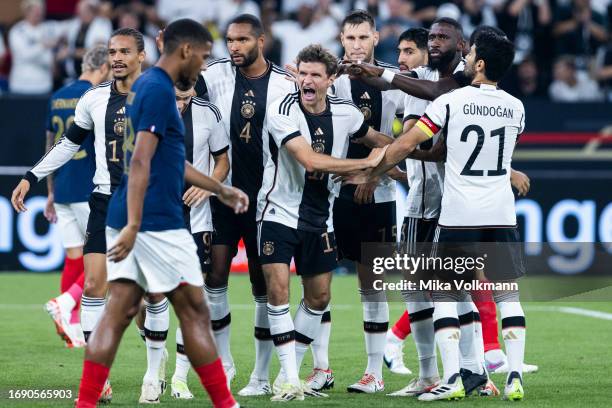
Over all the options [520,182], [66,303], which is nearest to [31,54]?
[66,303]

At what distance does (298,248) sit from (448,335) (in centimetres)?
118

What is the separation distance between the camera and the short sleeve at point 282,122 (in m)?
8.11

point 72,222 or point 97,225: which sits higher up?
point 97,225

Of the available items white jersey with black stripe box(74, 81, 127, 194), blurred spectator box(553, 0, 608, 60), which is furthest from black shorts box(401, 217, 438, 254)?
blurred spectator box(553, 0, 608, 60)

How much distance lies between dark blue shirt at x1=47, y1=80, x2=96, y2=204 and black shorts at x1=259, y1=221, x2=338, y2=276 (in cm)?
390

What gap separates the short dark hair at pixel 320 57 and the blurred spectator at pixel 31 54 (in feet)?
33.0

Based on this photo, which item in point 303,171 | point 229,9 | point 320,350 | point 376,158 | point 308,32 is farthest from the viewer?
point 229,9

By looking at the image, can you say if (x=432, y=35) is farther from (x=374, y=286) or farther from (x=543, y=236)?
(x=543, y=236)

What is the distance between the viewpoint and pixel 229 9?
1809 centimetres

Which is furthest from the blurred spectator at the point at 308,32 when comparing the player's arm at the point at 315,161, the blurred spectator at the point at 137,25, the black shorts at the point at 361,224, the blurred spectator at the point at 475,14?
the player's arm at the point at 315,161

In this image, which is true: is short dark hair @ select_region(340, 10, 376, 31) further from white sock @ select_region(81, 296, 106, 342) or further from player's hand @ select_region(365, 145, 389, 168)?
white sock @ select_region(81, 296, 106, 342)

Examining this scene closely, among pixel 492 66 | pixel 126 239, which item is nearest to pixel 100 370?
pixel 126 239

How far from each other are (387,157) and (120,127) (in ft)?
5.92

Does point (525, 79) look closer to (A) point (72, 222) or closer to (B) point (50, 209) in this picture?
(A) point (72, 222)
